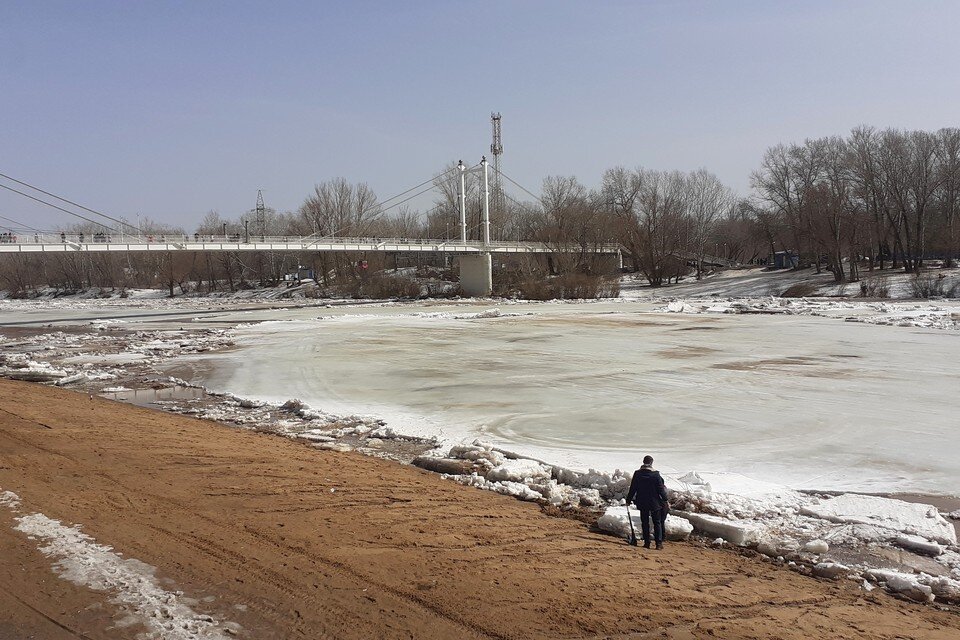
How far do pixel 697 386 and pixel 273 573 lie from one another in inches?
529

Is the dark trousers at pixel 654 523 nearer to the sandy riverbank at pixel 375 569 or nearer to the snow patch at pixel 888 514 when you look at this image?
the sandy riverbank at pixel 375 569

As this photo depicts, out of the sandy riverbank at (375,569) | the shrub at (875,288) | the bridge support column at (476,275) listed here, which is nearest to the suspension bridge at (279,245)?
the bridge support column at (476,275)

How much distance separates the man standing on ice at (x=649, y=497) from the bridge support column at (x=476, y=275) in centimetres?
7117

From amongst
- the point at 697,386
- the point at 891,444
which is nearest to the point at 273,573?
the point at 891,444

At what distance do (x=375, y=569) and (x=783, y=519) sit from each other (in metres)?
4.93

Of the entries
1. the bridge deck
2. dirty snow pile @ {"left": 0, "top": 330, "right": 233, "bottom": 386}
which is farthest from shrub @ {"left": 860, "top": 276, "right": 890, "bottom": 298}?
dirty snow pile @ {"left": 0, "top": 330, "right": 233, "bottom": 386}

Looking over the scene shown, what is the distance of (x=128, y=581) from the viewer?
247 inches

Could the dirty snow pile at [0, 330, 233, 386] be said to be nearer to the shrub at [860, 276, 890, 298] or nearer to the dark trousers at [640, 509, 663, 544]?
the dark trousers at [640, 509, 663, 544]

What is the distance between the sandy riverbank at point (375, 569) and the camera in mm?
5613

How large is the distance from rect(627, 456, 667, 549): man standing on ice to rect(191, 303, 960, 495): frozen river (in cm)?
332

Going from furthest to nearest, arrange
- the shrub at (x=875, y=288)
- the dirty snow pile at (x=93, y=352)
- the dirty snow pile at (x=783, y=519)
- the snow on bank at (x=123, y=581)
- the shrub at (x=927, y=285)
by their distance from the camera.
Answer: the shrub at (x=875, y=288) → the shrub at (x=927, y=285) → the dirty snow pile at (x=93, y=352) → the dirty snow pile at (x=783, y=519) → the snow on bank at (x=123, y=581)

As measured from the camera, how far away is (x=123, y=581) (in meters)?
6.27

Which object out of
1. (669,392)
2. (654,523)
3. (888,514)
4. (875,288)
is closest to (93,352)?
(669,392)

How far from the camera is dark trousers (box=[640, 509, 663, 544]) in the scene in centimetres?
750
